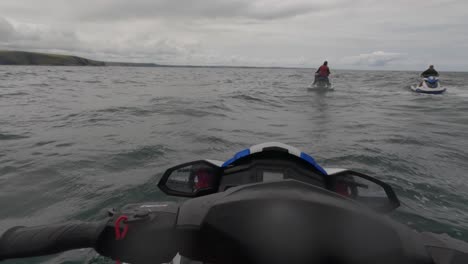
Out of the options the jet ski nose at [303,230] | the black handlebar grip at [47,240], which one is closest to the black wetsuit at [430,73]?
the jet ski nose at [303,230]

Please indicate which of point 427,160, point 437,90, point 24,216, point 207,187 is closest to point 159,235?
point 207,187

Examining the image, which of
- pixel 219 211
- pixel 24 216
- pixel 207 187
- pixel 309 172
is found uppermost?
pixel 219 211

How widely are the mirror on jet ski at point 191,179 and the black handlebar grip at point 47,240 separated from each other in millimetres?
1009

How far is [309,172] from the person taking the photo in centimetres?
195

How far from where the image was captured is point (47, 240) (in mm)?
1083

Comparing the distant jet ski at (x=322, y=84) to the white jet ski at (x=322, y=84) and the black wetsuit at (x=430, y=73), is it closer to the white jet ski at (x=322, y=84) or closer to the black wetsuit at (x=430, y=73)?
the white jet ski at (x=322, y=84)

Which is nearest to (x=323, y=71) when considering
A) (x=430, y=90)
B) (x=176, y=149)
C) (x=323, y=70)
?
(x=323, y=70)

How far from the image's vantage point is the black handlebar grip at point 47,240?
1.07 metres

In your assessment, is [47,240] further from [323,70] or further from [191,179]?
[323,70]

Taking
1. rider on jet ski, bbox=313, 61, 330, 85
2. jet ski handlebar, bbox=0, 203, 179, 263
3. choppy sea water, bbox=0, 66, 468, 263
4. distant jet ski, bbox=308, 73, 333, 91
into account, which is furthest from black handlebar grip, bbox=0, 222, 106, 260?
distant jet ski, bbox=308, 73, 333, 91

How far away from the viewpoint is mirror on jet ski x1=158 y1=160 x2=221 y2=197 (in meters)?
2.09

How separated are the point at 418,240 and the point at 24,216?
4.29 meters

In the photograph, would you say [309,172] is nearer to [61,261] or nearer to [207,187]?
[207,187]

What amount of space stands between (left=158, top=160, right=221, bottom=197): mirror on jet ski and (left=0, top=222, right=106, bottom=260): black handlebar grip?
1009 mm
